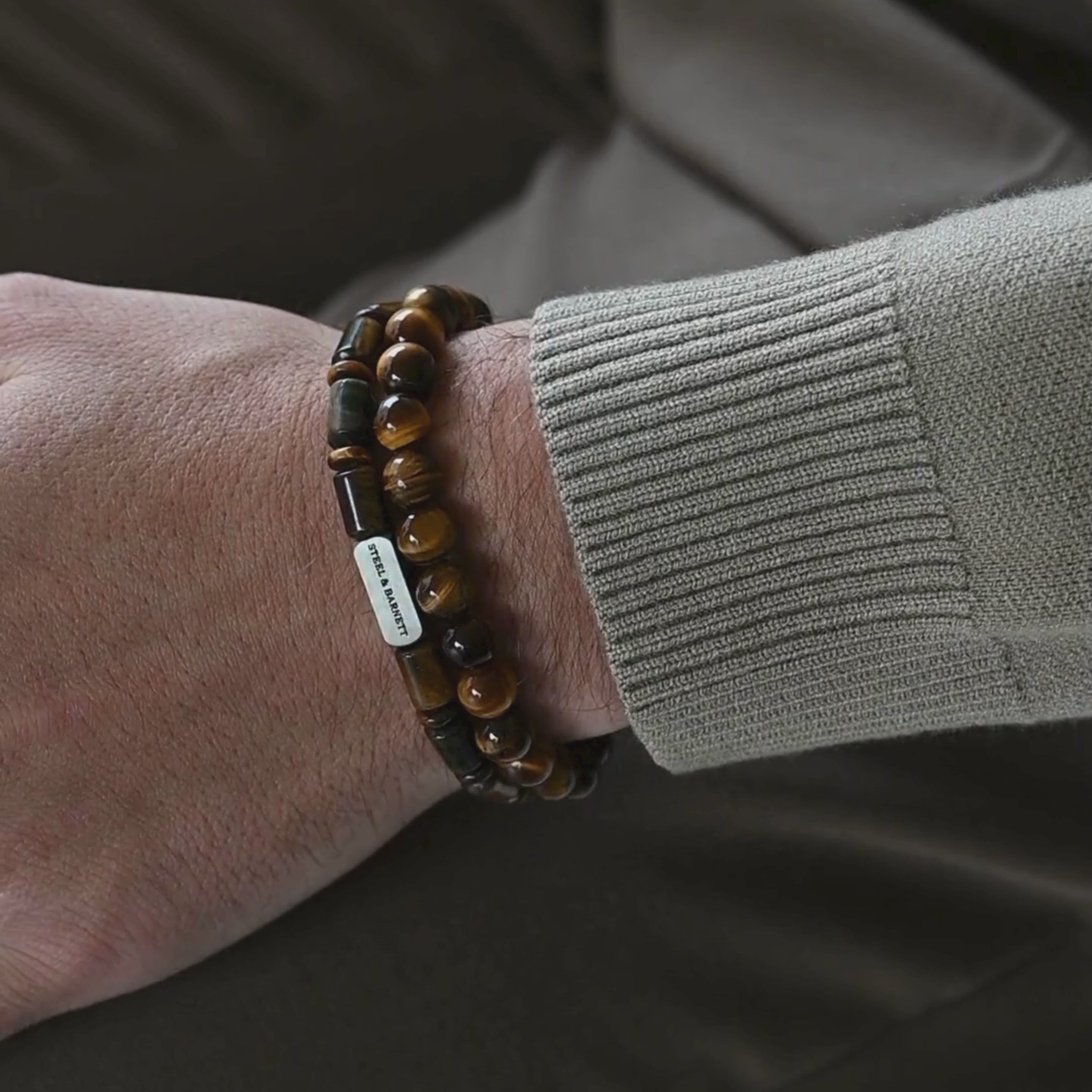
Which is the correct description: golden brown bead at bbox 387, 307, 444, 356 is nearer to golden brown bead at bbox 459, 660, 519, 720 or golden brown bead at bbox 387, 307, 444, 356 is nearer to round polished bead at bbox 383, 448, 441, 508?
round polished bead at bbox 383, 448, 441, 508

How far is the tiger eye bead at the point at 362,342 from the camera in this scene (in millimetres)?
603

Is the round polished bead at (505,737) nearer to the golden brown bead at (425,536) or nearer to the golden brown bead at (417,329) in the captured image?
the golden brown bead at (425,536)

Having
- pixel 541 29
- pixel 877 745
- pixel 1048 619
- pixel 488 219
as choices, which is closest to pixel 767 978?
pixel 877 745

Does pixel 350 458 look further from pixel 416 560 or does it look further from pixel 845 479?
pixel 845 479

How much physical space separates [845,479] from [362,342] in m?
0.25

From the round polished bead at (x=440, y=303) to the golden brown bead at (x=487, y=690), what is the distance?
182 millimetres

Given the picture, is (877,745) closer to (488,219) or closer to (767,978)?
(767,978)

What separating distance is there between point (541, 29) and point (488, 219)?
16cm

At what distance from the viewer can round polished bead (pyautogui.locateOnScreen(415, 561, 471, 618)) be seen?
0.57 metres

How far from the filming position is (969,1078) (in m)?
0.76

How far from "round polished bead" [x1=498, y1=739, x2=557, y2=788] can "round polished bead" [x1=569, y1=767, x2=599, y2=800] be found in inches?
1.1

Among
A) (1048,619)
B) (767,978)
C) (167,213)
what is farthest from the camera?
(167,213)

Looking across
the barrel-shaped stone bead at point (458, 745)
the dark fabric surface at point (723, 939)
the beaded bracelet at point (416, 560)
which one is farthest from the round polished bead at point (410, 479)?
the dark fabric surface at point (723, 939)

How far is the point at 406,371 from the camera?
0.59 meters
